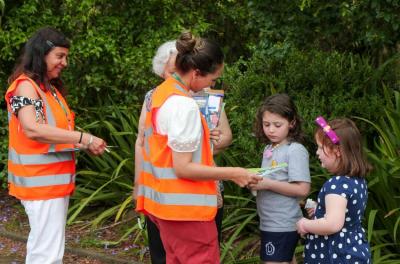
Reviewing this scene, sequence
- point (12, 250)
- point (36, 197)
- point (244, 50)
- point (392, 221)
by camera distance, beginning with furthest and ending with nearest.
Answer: point (244, 50)
point (12, 250)
point (392, 221)
point (36, 197)

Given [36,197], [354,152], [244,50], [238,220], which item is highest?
[244,50]

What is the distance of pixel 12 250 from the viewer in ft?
21.5

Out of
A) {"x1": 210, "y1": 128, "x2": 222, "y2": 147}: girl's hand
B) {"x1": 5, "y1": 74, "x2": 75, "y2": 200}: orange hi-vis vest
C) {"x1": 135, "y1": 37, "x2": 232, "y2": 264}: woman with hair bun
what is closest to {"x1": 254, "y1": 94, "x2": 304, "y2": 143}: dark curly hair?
{"x1": 135, "y1": 37, "x2": 232, "y2": 264}: woman with hair bun

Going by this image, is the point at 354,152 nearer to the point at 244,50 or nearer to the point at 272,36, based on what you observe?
the point at 272,36

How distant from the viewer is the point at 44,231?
167 inches

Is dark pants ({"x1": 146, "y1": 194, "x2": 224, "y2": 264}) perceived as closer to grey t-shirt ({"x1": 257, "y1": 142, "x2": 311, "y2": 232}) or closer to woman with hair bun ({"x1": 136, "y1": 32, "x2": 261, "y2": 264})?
grey t-shirt ({"x1": 257, "y1": 142, "x2": 311, "y2": 232})

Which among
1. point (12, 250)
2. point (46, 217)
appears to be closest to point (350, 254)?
point (46, 217)

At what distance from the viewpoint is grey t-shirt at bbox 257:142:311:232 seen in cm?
418

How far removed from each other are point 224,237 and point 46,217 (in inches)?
77.3

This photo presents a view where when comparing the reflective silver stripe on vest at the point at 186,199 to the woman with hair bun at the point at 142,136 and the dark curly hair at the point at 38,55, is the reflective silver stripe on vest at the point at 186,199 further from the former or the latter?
the dark curly hair at the point at 38,55

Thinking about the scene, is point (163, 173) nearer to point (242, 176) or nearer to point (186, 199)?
point (186, 199)

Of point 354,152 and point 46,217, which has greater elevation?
point 354,152

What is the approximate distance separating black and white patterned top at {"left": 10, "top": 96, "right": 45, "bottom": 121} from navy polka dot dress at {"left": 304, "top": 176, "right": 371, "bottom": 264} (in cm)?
173

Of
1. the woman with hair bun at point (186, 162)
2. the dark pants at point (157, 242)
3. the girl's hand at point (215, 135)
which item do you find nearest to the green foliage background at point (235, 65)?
the dark pants at point (157, 242)
